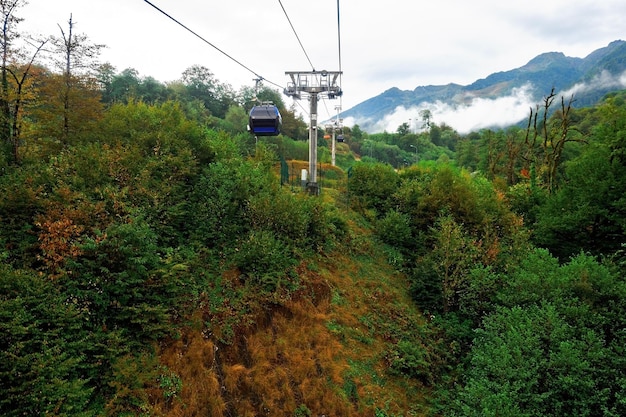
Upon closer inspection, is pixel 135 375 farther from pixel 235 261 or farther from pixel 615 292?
pixel 615 292

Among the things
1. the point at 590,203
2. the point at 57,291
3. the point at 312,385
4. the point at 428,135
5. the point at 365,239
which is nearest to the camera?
the point at 57,291

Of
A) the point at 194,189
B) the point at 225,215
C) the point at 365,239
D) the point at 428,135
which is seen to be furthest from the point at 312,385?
the point at 428,135

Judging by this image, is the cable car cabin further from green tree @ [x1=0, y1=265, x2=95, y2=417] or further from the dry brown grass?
green tree @ [x1=0, y1=265, x2=95, y2=417]

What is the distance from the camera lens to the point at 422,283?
16281 mm

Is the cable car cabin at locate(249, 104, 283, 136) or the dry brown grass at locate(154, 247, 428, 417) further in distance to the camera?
the cable car cabin at locate(249, 104, 283, 136)

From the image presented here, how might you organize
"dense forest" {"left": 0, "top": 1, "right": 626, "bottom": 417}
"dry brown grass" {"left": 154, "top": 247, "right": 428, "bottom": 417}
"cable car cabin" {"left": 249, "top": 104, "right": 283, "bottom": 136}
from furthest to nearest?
"cable car cabin" {"left": 249, "top": 104, "right": 283, "bottom": 136}
"dry brown grass" {"left": 154, "top": 247, "right": 428, "bottom": 417}
"dense forest" {"left": 0, "top": 1, "right": 626, "bottom": 417}

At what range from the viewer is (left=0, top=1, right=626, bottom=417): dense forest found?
770 cm

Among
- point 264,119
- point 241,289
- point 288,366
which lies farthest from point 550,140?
point 288,366

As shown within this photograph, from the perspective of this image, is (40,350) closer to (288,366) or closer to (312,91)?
(288,366)

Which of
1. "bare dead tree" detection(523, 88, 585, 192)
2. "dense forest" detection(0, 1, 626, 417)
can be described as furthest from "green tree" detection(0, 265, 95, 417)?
"bare dead tree" detection(523, 88, 585, 192)

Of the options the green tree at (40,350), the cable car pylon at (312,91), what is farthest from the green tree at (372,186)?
the green tree at (40,350)

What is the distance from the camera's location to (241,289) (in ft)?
38.5

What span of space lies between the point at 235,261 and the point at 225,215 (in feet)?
6.18

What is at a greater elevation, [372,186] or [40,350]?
[372,186]
